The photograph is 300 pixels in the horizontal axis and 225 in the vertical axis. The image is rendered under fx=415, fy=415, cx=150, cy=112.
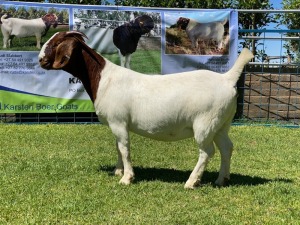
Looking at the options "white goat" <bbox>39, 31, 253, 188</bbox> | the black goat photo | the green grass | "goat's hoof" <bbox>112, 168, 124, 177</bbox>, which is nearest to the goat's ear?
"white goat" <bbox>39, 31, 253, 188</bbox>

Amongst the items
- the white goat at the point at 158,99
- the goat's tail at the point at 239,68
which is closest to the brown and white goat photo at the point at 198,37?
the white goat at the point at 158,99

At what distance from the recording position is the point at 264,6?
704 inches

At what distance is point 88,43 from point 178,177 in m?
5.35

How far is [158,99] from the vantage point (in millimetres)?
5105

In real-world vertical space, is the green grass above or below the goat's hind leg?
below

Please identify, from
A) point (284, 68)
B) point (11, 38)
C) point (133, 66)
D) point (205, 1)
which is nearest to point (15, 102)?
point (11, 38)

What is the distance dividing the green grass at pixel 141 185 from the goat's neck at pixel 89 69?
49.2 inches

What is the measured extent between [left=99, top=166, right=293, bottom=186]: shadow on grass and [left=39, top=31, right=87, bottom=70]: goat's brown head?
173 cm

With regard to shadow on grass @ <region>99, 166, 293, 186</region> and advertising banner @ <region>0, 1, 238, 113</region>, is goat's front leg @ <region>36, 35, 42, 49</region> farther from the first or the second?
shadow on grass @ <region>99, 166, 293, 186</region>

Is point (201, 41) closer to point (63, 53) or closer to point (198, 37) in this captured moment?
point (198, 37)

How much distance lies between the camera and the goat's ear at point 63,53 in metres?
5.25

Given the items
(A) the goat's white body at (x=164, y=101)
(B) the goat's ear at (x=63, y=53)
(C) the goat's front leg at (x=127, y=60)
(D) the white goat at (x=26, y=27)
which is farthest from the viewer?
(C) the goat's front leg at (x=127, y=60)

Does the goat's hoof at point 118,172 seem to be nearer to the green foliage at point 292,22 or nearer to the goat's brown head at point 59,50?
the goat's brown head at point 59,50

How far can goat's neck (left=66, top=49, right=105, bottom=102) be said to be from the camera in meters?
5.39
